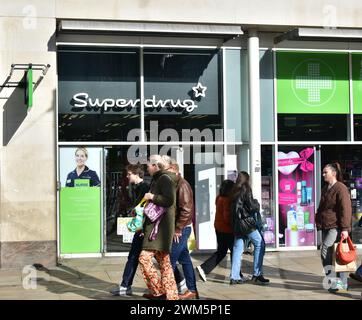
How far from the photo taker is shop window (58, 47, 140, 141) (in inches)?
480

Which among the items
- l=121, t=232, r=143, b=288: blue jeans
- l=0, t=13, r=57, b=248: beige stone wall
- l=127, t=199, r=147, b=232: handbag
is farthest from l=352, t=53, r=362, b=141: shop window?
l=127, t=199, r=147, b=232: handbag

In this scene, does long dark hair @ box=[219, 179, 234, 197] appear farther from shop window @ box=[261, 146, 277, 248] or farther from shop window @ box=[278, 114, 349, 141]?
shop window @ box=[278, 114, 349, 141]

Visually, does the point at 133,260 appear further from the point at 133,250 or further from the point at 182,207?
the point at 182,207

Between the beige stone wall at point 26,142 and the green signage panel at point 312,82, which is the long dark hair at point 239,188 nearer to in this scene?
the beige stone wall at point 26,142

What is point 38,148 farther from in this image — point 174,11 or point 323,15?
point 323,15

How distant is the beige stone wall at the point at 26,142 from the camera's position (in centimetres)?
1125

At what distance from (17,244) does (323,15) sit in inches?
282

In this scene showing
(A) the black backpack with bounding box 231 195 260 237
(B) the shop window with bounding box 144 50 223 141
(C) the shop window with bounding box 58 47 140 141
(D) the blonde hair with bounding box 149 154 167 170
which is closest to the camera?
(D) the blonde hair with bounding box 149 154 167 170

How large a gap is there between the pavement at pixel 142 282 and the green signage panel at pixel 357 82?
3.28 metres

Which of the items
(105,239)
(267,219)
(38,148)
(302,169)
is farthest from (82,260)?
(302,169)

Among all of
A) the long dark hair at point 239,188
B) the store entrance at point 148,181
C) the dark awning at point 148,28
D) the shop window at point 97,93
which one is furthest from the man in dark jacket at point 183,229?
the shop window at point 97,93

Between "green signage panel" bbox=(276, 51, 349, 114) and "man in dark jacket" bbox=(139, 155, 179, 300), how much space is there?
5.94 meters

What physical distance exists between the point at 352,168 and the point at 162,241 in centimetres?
700

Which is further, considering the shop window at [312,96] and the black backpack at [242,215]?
the shop window at [312,96]
